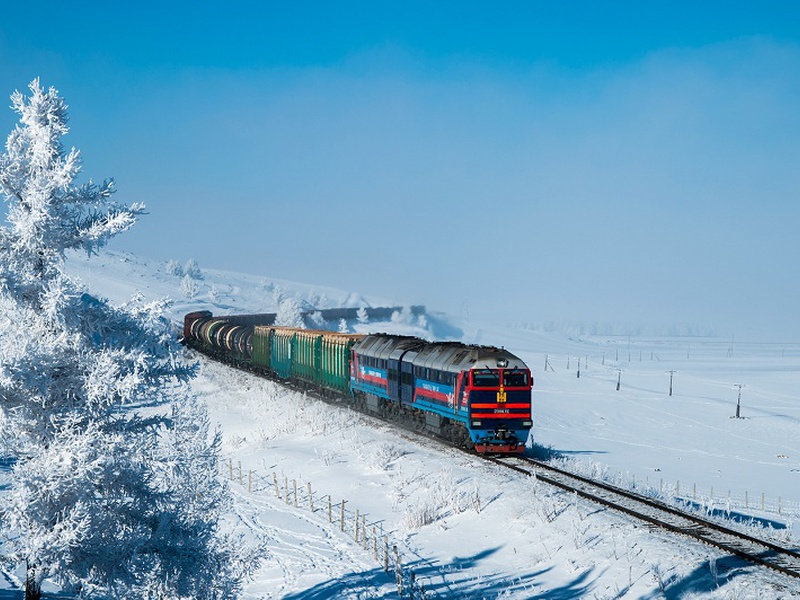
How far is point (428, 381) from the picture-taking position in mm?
29812

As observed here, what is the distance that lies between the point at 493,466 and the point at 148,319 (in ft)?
52.0

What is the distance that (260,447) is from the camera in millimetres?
34438

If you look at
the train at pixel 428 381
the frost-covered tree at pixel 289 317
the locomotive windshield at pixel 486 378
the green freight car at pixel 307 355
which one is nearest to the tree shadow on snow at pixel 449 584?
the train at pixel 428 381

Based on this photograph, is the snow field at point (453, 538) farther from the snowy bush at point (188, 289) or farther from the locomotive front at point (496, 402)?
the snowy bush at point (188, 289)

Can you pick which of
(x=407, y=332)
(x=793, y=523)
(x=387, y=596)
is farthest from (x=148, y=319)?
(x=407, y=332)

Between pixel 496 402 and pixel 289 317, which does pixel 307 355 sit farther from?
pixel 289 317

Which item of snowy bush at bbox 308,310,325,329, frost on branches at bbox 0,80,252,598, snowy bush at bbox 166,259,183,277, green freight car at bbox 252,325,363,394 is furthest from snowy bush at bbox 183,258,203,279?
frost on branches at bbox 0,80,252,598

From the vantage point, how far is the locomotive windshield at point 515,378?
26500 millimetres

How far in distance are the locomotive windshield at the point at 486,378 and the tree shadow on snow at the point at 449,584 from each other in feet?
27.9

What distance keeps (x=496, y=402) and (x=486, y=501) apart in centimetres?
538

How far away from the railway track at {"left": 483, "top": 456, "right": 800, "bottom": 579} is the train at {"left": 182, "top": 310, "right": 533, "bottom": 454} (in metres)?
1.48

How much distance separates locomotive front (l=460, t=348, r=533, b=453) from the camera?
26.2 meters

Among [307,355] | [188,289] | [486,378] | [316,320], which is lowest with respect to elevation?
[307,355]

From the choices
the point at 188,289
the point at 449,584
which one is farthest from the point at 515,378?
the point at 188,289
